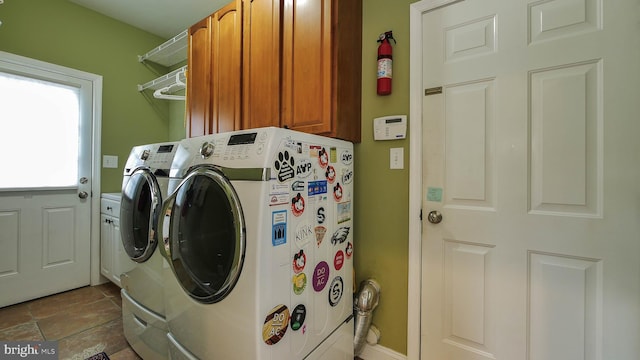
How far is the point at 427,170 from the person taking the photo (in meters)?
1.41

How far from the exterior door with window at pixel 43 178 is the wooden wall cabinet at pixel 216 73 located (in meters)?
1.33

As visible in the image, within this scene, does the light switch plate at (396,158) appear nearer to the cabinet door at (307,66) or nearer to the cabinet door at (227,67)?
the cabinet door at (307,66)

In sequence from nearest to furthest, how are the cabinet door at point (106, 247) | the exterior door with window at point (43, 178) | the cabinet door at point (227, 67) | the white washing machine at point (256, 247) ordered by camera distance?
the white washing machine at point (256, 247)
the cabinet door at point (227, 67)
the exterior door with window at point (43, 178)
the cabinet door at point (106, 247)

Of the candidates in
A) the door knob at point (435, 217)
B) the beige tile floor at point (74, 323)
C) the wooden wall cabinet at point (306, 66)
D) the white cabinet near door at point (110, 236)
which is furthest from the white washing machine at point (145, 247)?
the door knob at point (435, 217)

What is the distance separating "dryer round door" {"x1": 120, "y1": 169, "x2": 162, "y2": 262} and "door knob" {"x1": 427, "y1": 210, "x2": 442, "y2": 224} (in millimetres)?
1495

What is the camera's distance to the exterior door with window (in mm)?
2178

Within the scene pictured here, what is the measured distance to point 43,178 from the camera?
2.36 m

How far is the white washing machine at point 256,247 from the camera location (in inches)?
37.5

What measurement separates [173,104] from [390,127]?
9.67 ft

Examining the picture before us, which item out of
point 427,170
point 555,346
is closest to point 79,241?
point 427,170

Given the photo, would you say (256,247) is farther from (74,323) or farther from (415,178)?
(74,323)

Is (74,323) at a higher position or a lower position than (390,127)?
lower

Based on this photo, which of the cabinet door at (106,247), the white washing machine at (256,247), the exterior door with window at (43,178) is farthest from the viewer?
the cabinet door at (106,247)

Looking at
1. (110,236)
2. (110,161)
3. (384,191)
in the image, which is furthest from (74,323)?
(384,191)
